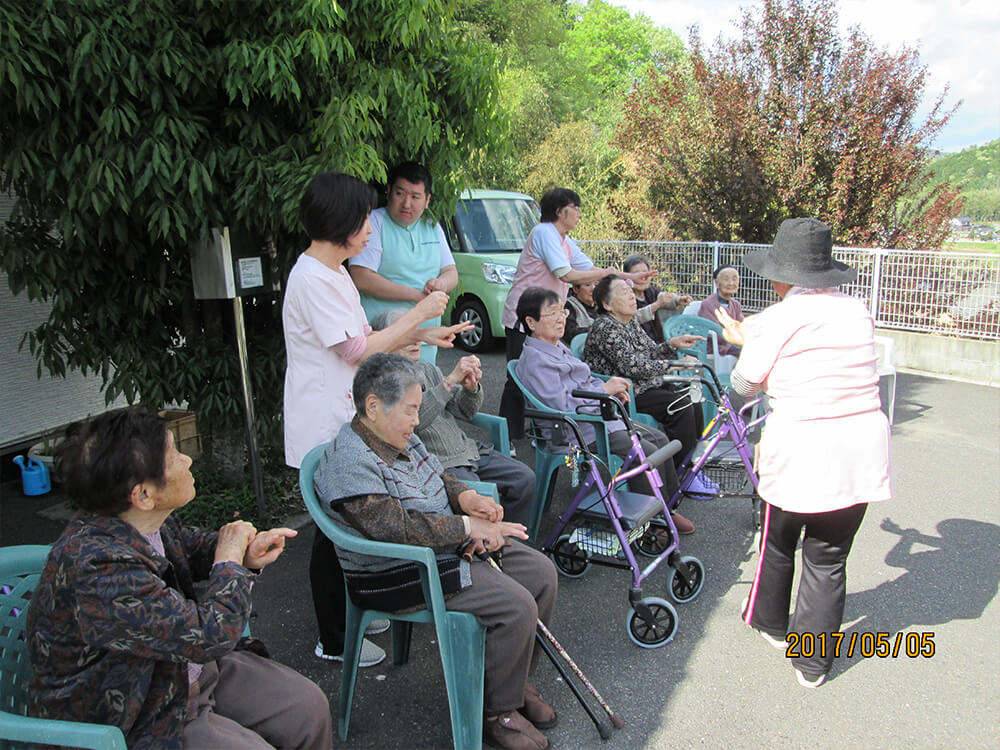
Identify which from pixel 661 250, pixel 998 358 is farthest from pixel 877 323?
pixel 661 250

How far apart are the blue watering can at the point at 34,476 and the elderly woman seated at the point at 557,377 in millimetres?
3116

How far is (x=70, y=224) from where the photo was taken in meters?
3.40

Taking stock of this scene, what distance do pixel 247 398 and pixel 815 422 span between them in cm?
284

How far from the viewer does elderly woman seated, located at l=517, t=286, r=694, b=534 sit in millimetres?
4102

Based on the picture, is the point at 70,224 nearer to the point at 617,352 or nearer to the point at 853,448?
Answer: the point at 617,352

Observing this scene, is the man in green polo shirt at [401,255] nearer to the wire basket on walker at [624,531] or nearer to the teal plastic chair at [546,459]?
the teal plastic chair at [546,459]

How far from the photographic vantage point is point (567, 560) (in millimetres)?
3797

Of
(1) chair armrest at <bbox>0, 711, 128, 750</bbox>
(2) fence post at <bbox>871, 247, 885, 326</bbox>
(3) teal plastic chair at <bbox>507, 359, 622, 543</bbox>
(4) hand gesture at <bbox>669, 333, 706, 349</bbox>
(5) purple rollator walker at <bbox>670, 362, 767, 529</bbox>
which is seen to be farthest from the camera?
(2) fence post at <bbox>871, 247, 885, 326</bbox>

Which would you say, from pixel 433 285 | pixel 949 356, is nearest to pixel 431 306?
pixel 433 285

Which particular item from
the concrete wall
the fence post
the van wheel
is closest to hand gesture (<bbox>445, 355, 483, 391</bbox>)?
the van wheel

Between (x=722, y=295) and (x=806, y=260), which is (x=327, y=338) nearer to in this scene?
(x=806, y=260)

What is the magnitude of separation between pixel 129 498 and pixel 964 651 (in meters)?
3.29

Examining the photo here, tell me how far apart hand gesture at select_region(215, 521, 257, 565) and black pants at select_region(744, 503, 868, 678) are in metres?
2.02

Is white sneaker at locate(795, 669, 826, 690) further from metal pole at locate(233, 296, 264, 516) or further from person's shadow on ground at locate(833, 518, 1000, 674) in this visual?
metal pole at locate(233, 296, 264, 516)
